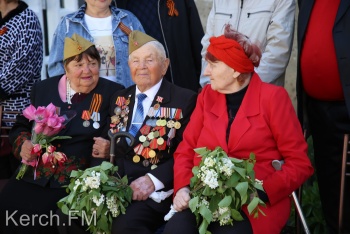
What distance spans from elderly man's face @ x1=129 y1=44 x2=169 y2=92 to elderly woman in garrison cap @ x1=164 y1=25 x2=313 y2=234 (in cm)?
46

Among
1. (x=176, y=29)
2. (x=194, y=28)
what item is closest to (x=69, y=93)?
(x=176, y=29)

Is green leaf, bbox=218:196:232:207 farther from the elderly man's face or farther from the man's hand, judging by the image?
the elderly man's face

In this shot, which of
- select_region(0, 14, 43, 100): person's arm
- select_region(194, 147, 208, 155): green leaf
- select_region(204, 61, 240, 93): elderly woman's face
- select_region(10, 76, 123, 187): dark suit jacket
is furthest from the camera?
select_region(0, 14, 43, 100): person's arm

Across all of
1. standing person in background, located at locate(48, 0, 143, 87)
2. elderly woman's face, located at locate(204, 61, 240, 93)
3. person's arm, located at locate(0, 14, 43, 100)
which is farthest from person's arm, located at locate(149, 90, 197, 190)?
person's arm, located at locate(0, 14, 43, 100)

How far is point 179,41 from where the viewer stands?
19.0 ft

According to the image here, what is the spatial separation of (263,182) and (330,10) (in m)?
1.28

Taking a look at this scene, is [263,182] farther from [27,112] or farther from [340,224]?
[27,112]

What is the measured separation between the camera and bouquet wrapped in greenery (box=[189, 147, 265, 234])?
404cm

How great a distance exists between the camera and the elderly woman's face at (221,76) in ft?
14.5

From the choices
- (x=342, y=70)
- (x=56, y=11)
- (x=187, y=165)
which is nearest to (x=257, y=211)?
(x=187, y=165)

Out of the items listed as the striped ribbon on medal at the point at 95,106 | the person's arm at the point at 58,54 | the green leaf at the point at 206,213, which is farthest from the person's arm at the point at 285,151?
the person's arm at the point at 58,54

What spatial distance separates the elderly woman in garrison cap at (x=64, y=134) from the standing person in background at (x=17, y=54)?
46 cm

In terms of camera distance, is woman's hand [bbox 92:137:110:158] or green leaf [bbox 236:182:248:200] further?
woman's hand [bbox 92:137:110:158]

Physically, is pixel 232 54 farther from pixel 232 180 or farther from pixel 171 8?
pixel 171 8
